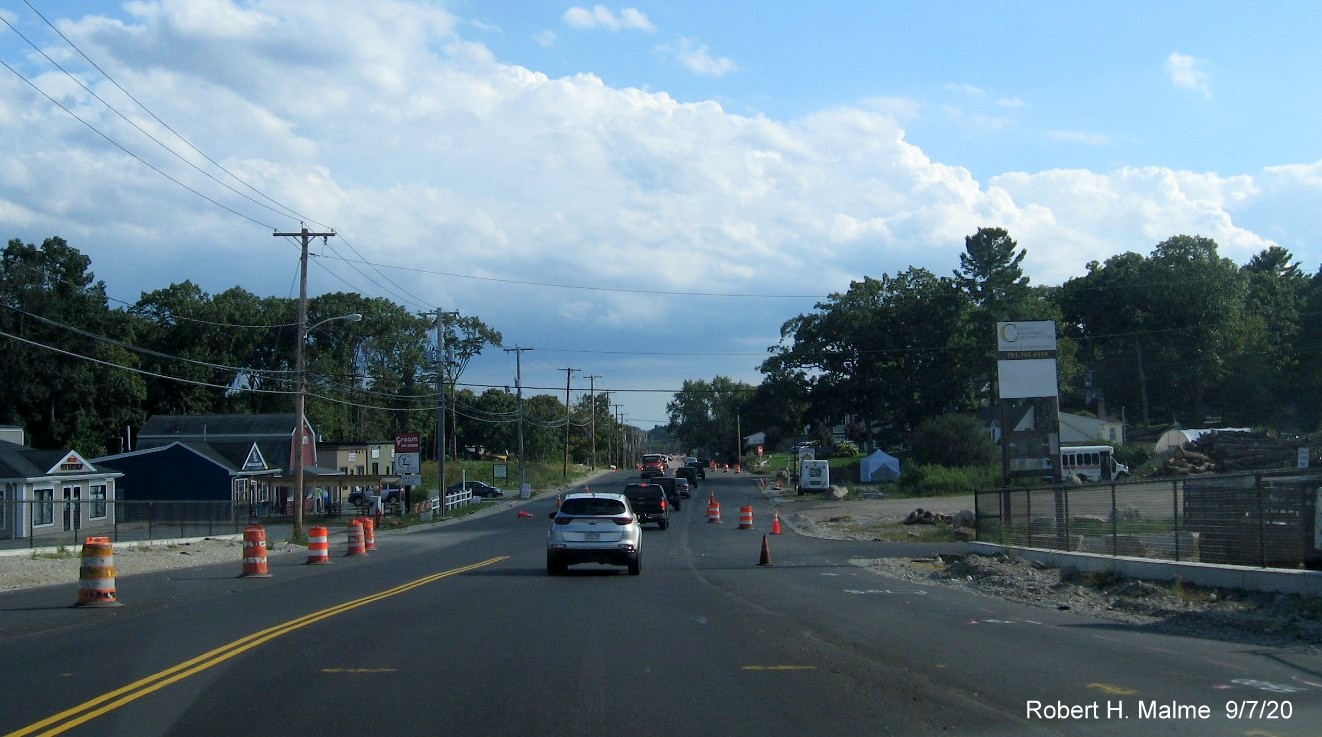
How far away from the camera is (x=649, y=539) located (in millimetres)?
36750

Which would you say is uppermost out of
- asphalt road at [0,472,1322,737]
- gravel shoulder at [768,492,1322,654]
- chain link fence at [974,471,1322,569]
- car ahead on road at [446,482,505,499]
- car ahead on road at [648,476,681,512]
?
chain link fence at [974,471,1322,569]

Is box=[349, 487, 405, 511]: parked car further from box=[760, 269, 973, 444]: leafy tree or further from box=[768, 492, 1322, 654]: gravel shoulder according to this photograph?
box=[768, 492, 1322, 654]: gravel shoulder

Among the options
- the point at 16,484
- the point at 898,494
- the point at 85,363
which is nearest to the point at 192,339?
the point at 85,363

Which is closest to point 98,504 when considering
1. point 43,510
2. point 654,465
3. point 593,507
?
point 43,510

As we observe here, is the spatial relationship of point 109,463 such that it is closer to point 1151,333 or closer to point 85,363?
point 85,363

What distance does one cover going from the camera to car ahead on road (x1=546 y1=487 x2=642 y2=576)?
870 inches

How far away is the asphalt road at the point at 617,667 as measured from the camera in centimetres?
840

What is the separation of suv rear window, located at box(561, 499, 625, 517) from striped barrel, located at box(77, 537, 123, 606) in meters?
8.52

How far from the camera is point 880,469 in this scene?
82000 mm

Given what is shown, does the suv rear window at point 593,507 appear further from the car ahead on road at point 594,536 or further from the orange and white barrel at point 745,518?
the orange and white barrel at point 745,518

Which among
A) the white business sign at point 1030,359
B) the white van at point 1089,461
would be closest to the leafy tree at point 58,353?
the white business sign at point 1030,359

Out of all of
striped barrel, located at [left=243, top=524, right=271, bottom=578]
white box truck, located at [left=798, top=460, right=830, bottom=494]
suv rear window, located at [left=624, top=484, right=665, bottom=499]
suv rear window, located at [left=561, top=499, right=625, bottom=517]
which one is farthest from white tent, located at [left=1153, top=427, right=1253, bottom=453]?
striped barrel, located at [left=243, top=524, right=271, bottom=578]

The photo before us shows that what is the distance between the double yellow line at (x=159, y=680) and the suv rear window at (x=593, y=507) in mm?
6610

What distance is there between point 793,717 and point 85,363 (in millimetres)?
71301
